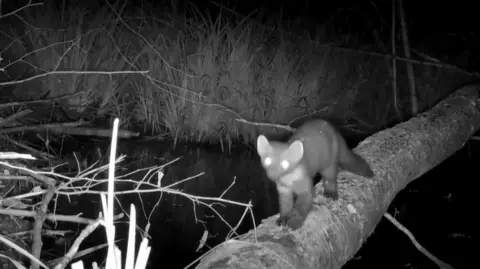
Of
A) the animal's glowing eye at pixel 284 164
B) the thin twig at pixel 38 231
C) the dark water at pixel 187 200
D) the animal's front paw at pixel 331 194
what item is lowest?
the dark water at pixel 187 200

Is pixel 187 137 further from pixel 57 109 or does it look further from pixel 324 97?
pixel 324 97

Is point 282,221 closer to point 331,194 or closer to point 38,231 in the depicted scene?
point 331,194

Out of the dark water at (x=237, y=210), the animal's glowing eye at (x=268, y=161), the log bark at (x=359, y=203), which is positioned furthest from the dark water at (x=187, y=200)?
the log bark at (x=359, y=203)

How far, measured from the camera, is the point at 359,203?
2236 millimetres

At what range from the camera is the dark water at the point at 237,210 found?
2.87 m

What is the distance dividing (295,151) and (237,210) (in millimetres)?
1645

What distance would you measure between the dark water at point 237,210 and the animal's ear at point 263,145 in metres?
0.55

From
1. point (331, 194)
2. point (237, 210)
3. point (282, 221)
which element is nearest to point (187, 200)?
point (237, 210)

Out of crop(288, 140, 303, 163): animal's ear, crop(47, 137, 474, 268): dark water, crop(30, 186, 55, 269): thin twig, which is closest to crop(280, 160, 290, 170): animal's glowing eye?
crop(288, 140, 303, 163): animal's ear

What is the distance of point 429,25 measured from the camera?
813 centimetres

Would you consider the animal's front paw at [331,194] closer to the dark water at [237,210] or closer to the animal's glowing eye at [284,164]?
the animal's glowing eye at [284,164]

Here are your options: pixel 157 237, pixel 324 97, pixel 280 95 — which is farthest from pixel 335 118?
pixel 157 237

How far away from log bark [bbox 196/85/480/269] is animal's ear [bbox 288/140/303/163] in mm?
262

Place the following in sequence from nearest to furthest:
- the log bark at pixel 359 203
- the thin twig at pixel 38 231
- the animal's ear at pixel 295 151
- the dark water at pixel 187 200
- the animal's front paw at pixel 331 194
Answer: the log bark at pixel 359 203 < the thin twig at pixel 38 231 < the animal's ear at pixel 295 151 < the animal's front paw at pixel 331 194 < the dark water at pixel 187 200
